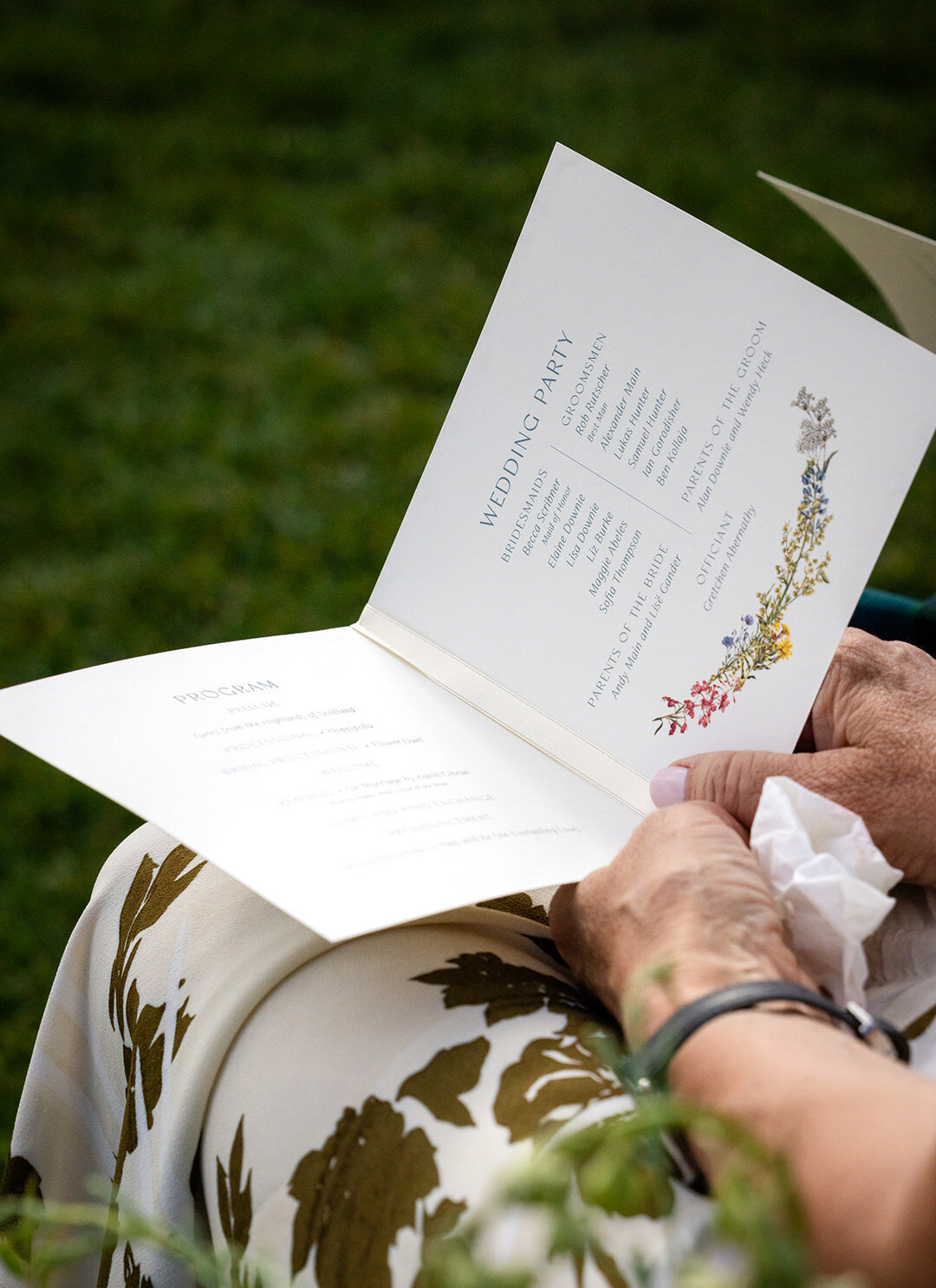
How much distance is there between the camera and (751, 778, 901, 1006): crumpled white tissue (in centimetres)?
48

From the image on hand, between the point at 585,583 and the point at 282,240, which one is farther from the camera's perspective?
the point at 282,240

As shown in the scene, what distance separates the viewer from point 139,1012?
21.6 inches

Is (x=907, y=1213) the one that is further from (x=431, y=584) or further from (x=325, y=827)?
(x=431, y=584)

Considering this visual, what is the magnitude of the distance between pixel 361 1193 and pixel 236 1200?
→ 6cm

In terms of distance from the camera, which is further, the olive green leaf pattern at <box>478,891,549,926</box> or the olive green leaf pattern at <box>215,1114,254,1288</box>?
the olive green leaf pattern at <box>478,891,549,926</box>

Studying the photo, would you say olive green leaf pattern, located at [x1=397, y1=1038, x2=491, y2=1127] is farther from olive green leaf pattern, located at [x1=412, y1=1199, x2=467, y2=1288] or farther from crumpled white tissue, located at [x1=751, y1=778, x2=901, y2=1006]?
crumpled white tissue, located at [x1=751, y1=778, x2=901, y2=1006]

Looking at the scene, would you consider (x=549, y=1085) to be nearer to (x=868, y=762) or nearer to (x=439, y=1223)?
(x=439, y=1223)

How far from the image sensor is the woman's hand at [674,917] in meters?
0.45

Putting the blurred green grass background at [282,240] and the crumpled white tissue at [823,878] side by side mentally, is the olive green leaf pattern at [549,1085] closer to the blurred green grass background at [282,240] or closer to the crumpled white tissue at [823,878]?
the crumpled white tissue at [823,878]

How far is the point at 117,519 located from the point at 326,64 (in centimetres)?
131

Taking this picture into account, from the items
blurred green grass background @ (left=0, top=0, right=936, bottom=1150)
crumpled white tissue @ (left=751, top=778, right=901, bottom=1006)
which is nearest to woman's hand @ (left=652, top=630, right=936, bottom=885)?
crumpled white tissue @ (left=751, top=778, right=901, bottom=1006)

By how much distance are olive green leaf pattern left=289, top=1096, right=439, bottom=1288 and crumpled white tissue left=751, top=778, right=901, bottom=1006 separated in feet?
0.60

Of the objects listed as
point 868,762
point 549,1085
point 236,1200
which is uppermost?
point 868,762

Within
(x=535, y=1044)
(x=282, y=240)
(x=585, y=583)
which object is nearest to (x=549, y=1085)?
(x=535, y=1044)
